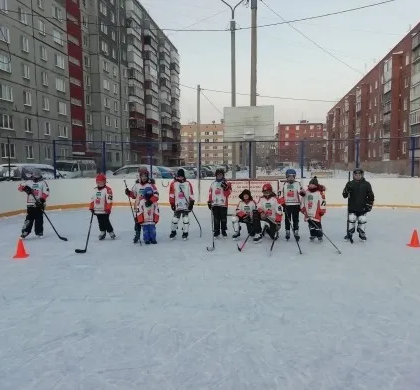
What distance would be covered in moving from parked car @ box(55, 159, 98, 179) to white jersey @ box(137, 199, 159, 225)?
736cm

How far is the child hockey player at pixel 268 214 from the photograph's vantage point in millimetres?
7410

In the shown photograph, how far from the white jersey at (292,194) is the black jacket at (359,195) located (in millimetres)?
913

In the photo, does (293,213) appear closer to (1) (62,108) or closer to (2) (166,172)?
(2) (166,172)

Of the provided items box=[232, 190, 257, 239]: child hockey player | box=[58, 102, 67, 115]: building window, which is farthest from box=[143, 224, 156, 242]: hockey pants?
box=[58, 102, 67, 115]: building window

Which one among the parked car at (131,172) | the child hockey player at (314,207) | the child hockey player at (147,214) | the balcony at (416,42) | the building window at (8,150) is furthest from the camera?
the balcony at (416,42)

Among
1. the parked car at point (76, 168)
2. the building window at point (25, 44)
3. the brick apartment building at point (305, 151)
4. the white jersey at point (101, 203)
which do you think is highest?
the building window at point (25, 44)

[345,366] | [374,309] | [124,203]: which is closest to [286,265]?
[374,309]

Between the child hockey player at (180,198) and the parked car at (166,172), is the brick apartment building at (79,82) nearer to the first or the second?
the parked car at (166,172)

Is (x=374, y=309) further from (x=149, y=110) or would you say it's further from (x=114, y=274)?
(x=149, y=110)

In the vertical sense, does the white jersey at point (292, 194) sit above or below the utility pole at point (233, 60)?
below

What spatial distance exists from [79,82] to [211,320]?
3479 centimetres

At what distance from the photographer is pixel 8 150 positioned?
40.9 ft

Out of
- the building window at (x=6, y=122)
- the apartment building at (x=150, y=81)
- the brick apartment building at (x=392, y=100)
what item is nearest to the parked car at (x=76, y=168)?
the building window at (x=6, y=122)

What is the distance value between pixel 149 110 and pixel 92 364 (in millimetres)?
49024
